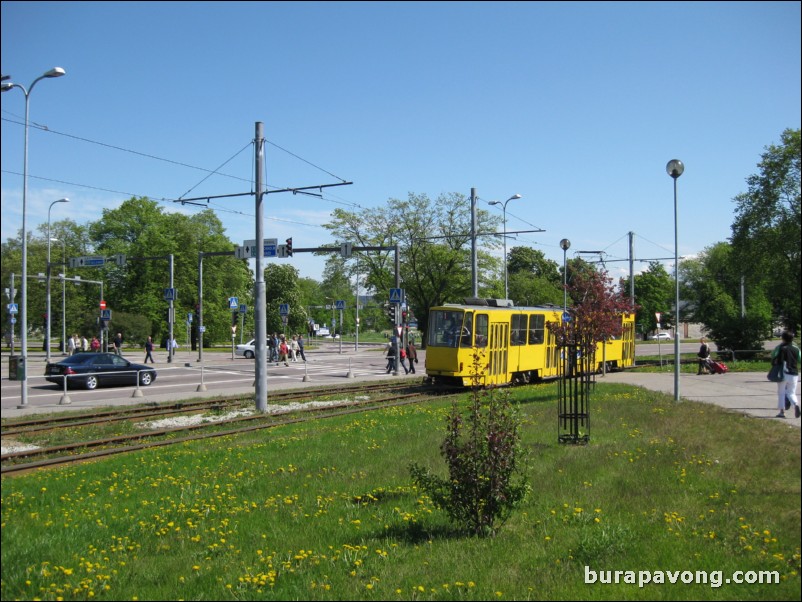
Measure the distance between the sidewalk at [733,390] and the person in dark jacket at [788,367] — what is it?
0.04 metres

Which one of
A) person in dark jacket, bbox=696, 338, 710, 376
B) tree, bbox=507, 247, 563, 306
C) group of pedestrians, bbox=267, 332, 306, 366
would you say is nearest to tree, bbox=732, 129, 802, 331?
person in dark jacket, bbox=696, 338, 710, 376

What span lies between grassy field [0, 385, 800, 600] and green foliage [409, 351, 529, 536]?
21 cm

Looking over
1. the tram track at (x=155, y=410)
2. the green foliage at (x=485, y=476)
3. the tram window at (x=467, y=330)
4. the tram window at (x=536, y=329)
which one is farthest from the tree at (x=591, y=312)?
the tram track at (x=155, y=410)

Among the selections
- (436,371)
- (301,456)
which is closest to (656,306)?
(436,371)

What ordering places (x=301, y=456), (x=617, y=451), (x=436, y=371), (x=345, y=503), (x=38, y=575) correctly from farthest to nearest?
(x=436, y=371) < (x=301, y=456) < (x=617, y=451) < (x=345, y=503) < (x=38, y=575)

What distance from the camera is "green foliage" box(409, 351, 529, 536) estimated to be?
6.84 m

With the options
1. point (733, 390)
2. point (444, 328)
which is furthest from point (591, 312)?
point (444, 328)

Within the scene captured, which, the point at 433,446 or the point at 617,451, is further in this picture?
the point at 433,446

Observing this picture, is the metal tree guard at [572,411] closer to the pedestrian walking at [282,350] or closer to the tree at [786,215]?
the tree at [786,215]

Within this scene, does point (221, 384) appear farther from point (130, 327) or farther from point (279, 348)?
point (130, 327)

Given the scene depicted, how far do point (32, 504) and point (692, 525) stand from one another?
18.5ft

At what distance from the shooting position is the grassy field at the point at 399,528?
13.8 ft

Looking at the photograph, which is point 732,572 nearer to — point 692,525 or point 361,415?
point 692,525

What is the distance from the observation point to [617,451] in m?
10.7
